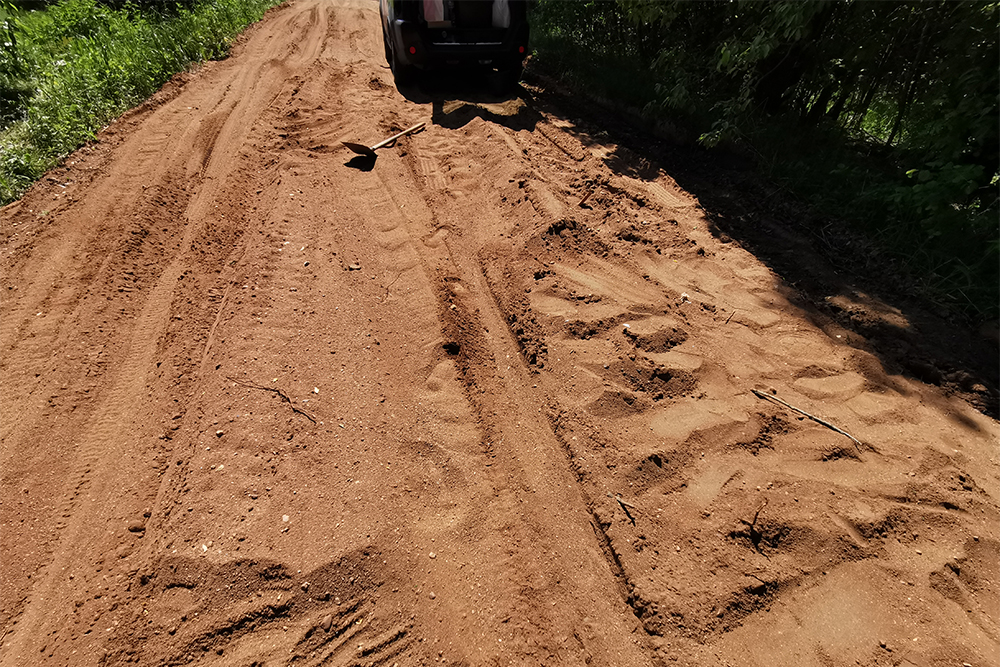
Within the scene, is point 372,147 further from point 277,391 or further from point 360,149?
point 277,391

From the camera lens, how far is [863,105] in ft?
18.1

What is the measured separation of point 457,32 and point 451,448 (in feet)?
20.5

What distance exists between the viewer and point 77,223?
13.8 ft

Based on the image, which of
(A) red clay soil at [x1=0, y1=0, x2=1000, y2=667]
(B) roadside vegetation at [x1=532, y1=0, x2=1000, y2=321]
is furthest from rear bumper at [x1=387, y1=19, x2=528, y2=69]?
(A) red clay soil at [x1=0, y1=0, x2=1000, y2=667]

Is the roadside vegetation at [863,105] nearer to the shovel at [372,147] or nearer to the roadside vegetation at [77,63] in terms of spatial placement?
the shovel at [372,147]

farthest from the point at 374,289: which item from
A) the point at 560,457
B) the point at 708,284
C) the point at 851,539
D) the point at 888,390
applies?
the point at 888,390

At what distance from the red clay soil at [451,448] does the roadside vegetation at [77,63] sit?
818 millimetres

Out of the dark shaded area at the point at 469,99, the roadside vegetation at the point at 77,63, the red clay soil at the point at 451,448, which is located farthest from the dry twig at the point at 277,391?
the dark shaded area at the point at 469,99

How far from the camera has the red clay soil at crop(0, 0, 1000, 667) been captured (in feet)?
7.06

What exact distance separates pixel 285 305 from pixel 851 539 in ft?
12.4

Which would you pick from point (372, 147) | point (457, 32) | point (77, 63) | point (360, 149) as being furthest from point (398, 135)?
point (77, 63)

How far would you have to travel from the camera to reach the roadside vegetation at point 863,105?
383 cm

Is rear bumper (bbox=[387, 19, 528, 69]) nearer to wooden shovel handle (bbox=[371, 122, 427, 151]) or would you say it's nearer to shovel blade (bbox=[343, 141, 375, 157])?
wooden shovel handle (bbox=[371, 122, 427, 151])

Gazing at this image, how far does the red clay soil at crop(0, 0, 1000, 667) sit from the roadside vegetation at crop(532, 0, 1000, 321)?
3.66 feet
